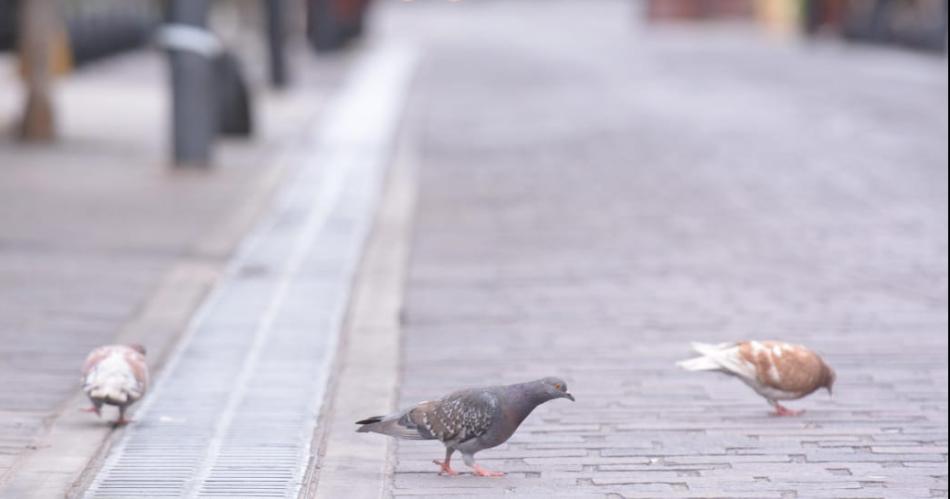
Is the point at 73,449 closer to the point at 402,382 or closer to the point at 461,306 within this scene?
the point at 402,382

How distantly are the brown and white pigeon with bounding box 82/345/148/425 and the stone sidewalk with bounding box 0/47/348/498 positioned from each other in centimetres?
21

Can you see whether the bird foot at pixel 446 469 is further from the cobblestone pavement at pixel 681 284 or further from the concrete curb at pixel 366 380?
the concrete curb at pixel 366 380

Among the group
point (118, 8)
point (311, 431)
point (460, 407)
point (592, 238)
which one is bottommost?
point (118, 8)

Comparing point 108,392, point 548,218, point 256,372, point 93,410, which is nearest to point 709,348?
point 256,372

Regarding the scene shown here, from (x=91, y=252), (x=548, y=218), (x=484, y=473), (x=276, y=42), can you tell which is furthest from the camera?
(x=276, y=42)

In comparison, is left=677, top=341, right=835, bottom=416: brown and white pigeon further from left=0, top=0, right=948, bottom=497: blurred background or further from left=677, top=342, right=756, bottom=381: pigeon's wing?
left=0, top=0, right=948, bottom=497: blurred background

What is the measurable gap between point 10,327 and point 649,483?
4322 mm

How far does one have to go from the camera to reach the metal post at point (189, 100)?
679 inches

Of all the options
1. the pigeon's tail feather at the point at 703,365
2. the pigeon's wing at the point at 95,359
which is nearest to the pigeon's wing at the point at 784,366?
the pigeon's tail feather at the point at 703,365

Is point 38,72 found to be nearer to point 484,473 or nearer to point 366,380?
point 366,380

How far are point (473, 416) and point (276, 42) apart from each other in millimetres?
23750

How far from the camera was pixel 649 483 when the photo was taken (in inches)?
251

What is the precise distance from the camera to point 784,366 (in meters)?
7.13

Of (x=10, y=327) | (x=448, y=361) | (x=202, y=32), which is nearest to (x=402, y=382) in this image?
(x=448, y=361)
